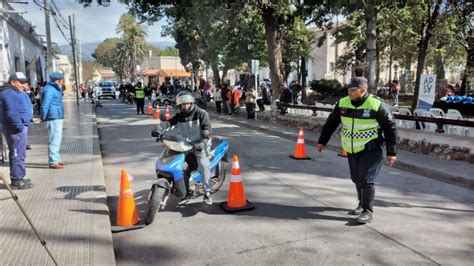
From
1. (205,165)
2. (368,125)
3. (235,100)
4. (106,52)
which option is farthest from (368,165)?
(106,52)

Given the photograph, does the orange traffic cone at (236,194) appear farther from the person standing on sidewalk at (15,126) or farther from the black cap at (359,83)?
the person standing on sidewalk at (15,126)

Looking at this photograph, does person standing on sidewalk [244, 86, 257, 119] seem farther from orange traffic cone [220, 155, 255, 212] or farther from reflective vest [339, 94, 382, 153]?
reflective vest [339, 94, 382, 153]

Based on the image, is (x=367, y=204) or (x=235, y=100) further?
(x=235, y=100)

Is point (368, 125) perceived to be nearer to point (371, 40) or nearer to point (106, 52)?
point (371, 40)

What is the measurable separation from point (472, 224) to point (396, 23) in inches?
544

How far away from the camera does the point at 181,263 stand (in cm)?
400

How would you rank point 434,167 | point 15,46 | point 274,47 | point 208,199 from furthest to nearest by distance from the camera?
1. point 15,46
2. point 274,47
3. point 434,167
4. point 208,199

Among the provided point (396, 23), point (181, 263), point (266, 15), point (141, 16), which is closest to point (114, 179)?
point (181, 263)

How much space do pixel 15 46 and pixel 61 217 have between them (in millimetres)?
20448

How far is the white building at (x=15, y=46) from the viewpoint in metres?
17.8

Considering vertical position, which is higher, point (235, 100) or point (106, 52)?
point (106, 52)

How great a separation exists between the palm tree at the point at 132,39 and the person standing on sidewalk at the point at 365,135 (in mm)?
77086

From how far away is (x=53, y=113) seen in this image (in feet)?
24.7

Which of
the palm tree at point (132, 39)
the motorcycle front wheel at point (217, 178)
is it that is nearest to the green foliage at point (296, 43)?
the motorcycle front wheel at point (217, 178)
